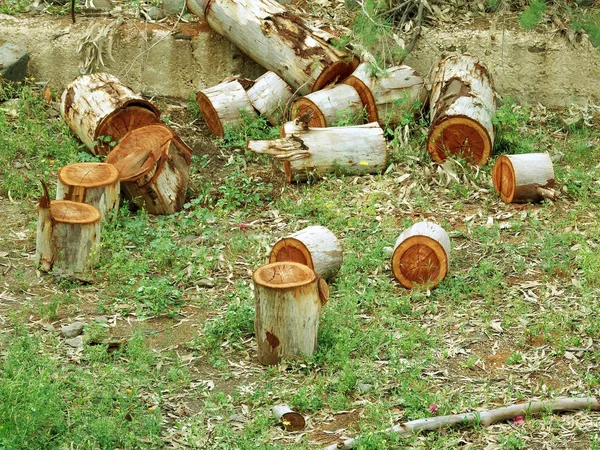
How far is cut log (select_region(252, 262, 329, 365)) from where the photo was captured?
5.95 meters

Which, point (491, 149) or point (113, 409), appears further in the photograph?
point (491, 149)

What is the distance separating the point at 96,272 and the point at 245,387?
201cm

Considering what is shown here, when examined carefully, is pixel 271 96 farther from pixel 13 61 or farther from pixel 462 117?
pixel 13 61

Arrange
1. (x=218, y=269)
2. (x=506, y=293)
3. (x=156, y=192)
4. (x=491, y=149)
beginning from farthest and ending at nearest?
1. (x=491, y=149)
2. (x=156, y=192)
3. (x=218, y=269)
4. (x=506, y=293)

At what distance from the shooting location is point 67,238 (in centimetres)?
721

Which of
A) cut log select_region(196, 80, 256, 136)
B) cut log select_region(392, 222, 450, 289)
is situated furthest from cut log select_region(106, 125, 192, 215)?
cut log select_region(392, 222, 450, 289)

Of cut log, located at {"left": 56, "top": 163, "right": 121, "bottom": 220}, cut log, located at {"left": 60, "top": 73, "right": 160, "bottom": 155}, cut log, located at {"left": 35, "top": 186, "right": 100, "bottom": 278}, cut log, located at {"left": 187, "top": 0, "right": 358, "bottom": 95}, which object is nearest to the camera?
cut log, located at {"left": 35, "top": 186, "right": 100, "bottom": 278}

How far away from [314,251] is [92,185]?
6.46 feet

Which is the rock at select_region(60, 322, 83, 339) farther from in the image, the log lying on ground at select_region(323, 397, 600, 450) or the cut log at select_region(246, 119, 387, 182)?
the cut log at select_region(246, 119, 387, 182)

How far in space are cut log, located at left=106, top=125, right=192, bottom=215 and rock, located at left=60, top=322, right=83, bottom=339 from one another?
6.34ft

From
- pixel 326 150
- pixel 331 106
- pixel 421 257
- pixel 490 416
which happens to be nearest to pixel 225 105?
pixel 331 106

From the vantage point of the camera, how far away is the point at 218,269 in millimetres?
7605

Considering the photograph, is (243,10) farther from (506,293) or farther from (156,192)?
(506,293)

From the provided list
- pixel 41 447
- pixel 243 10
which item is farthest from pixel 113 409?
pixel 243 10
